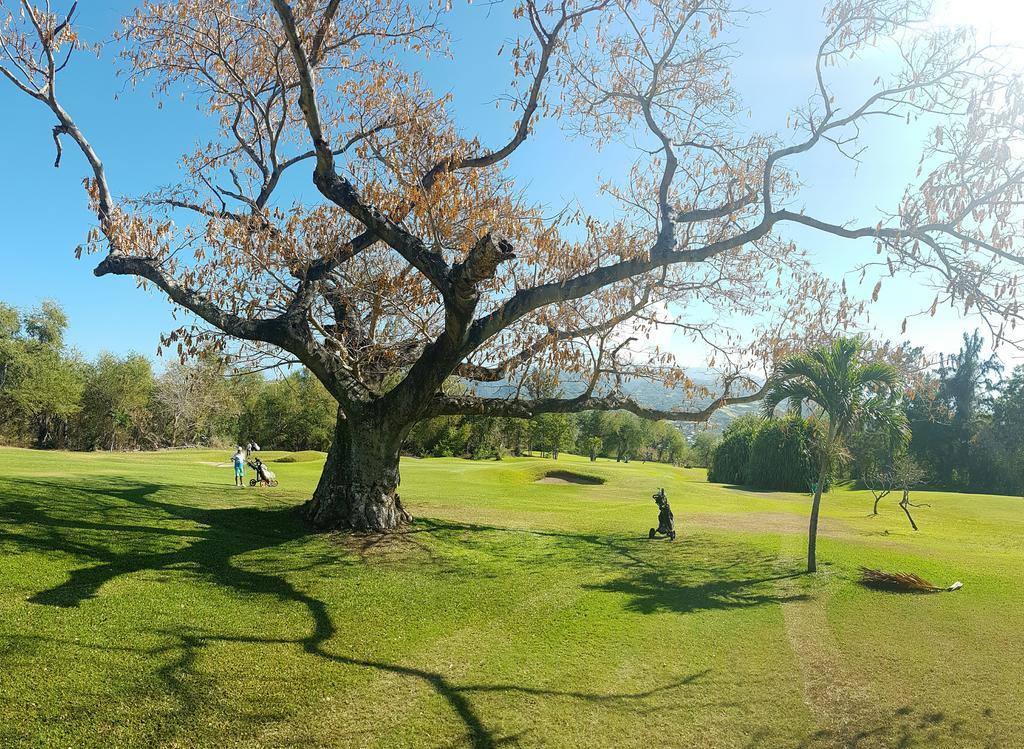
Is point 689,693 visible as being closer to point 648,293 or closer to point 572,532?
point 648,293

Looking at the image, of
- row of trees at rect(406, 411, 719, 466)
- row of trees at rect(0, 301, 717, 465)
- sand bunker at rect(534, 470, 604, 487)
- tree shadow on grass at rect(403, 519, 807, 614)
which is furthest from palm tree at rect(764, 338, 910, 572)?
row of trees at rect(406, 411, 719, 466)

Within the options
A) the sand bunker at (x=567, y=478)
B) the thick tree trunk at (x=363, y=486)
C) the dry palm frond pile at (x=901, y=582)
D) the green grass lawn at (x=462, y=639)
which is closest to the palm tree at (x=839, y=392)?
the dry palm frond pile at (x=901, y=582)

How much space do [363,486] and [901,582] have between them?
10.3m

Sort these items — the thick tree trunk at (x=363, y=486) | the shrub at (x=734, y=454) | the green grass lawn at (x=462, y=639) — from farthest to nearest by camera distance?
1. the shrub at (x=734, y=454)
2. the thick tree trunk at (x=363, y=486)
3. the green grass lawn at (x=462, y=639)

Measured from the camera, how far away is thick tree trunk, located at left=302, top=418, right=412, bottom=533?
464 inches

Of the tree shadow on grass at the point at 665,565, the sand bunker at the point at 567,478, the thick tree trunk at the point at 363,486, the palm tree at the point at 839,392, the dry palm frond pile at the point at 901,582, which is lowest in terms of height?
the sand bunker at the point at 567,478

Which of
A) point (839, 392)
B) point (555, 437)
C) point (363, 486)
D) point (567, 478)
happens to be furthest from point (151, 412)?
point (839, 392)

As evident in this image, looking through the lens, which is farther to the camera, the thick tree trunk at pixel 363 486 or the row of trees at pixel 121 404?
the row of trees at pixel 121 404

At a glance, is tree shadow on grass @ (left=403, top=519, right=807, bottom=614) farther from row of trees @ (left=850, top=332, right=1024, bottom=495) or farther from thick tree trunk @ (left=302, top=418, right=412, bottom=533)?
row of trees @ (left=850, top=332, right=1024, bottom=495)

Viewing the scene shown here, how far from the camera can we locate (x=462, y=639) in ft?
23.1

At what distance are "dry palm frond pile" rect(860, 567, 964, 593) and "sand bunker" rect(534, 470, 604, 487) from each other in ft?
83.2

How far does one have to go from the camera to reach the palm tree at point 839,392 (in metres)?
10.9

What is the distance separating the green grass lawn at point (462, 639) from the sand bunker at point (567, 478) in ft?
74.5

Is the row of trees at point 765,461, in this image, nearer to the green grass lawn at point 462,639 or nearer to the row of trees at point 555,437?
the row of trees at point 555,437
